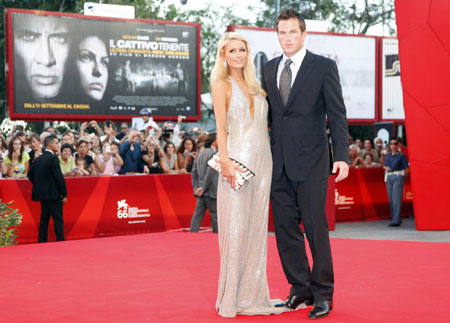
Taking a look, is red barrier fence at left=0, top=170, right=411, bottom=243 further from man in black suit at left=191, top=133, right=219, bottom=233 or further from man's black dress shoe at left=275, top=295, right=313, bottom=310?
man's black dress shoe at left=275, top=295, right=313, bottom=310

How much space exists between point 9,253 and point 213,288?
3.22m

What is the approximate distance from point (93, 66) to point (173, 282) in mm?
12424

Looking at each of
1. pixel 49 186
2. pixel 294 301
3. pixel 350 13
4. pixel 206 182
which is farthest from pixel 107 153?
pixel 350 13

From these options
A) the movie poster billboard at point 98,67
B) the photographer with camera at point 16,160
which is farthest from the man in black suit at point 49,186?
the movie poster billboard at point 98,67

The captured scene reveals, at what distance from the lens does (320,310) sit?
462cm

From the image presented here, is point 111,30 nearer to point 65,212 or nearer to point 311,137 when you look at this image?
point 65,212

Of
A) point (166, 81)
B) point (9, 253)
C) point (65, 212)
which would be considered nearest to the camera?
point (9, 253)

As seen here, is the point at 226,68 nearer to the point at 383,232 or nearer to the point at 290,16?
the point at 290,16

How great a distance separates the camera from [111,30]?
18.0 metres

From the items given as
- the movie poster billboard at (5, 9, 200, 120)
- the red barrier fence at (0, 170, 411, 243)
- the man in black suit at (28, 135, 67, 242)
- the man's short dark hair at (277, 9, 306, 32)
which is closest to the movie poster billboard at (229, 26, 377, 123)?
the movie poster billboard at (5, 9, 200, 120)

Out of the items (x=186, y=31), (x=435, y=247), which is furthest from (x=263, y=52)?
(x=435, y=247)

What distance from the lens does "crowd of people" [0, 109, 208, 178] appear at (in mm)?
11648

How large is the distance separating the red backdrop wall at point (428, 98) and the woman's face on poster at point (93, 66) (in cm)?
778

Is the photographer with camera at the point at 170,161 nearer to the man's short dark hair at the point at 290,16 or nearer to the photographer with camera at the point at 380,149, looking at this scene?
the photographer with camera at the point at 380,149
